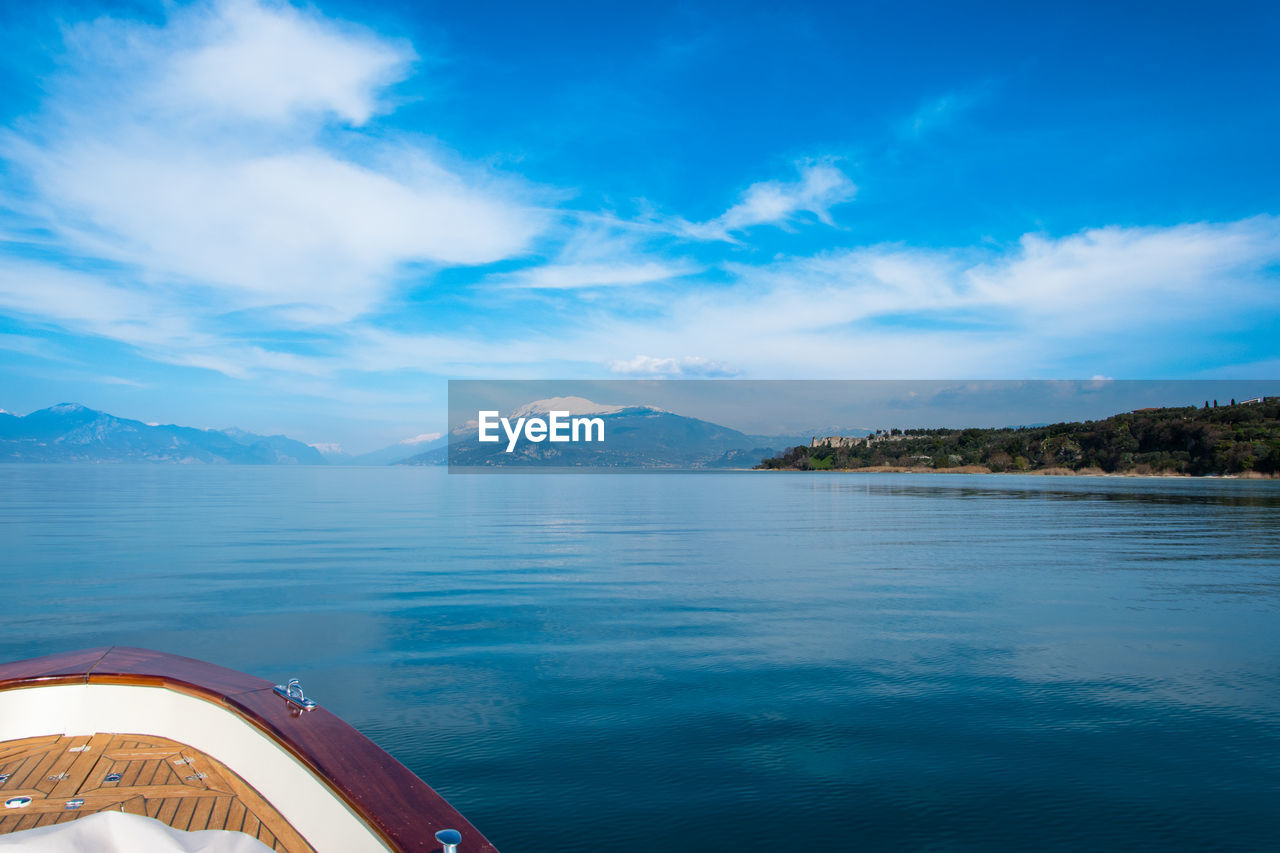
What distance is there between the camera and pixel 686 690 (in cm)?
991

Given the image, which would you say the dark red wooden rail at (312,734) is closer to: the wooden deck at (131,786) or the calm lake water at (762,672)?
the wooden deck at (131,786)

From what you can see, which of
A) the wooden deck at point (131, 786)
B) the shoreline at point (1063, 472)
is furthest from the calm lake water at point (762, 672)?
the shoreline at point (1063, 472)

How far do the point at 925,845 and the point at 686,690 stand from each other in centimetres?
418

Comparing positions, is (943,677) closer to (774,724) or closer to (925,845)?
(774,724)

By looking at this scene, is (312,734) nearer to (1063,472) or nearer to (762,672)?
(762,672)

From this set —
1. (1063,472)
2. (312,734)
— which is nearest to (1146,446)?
(1063,472)

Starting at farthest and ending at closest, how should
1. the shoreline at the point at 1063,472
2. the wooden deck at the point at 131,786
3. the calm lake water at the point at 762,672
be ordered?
the shoreline at the point at 1063,472, the calm lake water at the point at 762,672, the wooden deck at the point at 131,786

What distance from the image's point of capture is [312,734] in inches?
203

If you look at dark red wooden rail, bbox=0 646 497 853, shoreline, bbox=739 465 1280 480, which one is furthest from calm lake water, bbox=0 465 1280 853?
shoreline, bbox=739 465 1280 480

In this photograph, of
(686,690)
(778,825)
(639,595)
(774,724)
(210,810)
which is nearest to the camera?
(210,810)

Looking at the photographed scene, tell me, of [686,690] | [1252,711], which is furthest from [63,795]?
[1252,711]

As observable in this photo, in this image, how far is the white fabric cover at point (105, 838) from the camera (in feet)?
11.2

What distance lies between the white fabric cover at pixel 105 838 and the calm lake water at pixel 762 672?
3.01 m

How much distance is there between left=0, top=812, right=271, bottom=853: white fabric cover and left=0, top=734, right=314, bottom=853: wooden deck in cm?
88
